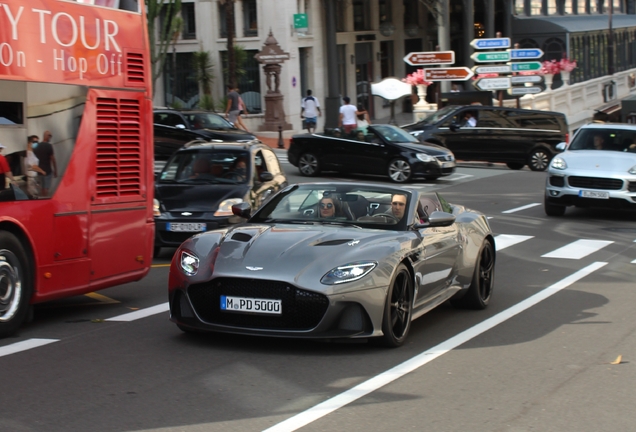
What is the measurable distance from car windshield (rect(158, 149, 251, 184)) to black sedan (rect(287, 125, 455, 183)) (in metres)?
11.6

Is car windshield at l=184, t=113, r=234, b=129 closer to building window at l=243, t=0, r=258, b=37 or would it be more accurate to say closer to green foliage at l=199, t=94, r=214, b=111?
green foliage at l=199, t=94, r=214, b=111

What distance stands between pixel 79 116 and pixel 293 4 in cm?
3370

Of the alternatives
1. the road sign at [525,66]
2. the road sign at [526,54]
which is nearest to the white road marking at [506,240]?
the road sign at [525,66]

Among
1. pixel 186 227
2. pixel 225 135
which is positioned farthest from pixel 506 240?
pixel 225 135

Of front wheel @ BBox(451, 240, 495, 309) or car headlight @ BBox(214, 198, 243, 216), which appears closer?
front wheel @ BBox(451, 240, 495, 309)

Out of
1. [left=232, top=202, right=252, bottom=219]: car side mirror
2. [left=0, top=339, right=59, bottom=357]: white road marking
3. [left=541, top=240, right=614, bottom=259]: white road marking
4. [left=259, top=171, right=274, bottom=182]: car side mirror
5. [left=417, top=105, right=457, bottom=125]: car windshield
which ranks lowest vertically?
[left=541, top=240, right=614, bottom=259]: white road marking

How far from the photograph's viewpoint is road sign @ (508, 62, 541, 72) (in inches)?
1462

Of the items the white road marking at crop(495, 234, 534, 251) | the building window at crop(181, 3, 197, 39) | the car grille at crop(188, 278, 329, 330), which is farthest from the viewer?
the building window at crop(181, 3, 197, 39)

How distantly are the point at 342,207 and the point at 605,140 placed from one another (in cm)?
1211

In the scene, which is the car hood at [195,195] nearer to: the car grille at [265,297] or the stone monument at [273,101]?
the car grille at [265,297]

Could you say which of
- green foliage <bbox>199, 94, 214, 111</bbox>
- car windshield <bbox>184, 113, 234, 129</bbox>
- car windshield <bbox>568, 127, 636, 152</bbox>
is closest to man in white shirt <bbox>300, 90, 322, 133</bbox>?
green foliage <bbox>199, 94, 214, 111</bbox>

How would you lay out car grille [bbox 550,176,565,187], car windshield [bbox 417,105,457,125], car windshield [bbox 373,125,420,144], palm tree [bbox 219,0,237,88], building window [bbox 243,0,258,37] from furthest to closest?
building window [bbox 243,0,258,37] < palm tree [bbox 219,0,237,88] < car windshield [bbox 417,105,457,125] < car windshield [bbox 373,125,420,144] < car grille [bbox 550,176,565,187]

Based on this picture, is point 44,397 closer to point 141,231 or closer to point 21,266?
point 21,266

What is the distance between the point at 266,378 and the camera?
7.19 meters
